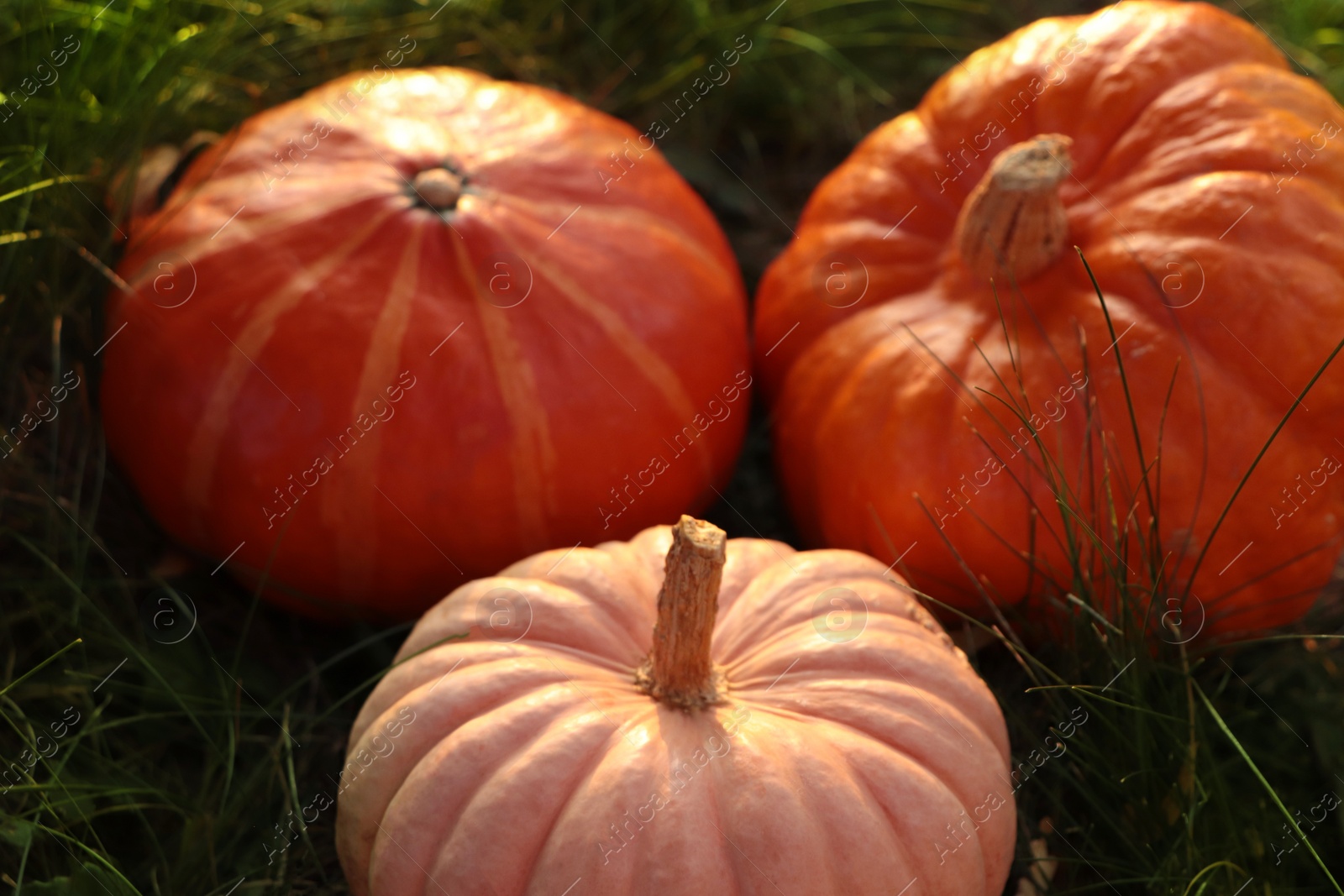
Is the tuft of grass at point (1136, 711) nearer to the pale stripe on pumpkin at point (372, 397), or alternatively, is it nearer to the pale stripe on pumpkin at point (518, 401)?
the pale stripe on pumpkin at point (518, 401)

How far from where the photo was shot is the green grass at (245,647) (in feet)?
6.28

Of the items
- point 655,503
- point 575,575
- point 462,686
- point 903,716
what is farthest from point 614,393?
point 903,716

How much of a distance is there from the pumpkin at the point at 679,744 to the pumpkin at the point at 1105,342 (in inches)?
12.8

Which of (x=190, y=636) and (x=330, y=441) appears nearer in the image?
(x=330, y=441)

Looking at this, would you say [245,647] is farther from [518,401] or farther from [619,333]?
[619,333]

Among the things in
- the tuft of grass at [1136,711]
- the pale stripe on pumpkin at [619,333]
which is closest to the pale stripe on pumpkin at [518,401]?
the pale stripe on pumpkin at [619,333]

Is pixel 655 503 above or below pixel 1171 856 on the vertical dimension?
above

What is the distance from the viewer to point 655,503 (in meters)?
2.46

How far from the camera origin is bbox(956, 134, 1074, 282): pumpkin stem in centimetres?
217

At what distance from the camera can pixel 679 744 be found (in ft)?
5.48

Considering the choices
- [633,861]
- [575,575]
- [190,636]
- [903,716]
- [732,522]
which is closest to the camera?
[633,861]

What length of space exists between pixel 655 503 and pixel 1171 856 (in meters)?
1.18

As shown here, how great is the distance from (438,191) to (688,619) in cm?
109

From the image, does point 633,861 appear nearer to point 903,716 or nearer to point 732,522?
point 903,716
